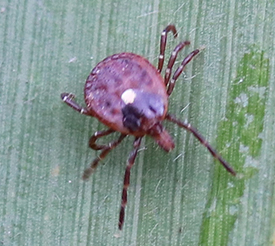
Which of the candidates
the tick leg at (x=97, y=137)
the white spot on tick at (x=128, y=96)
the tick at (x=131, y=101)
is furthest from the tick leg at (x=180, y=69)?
the tick leg at (x=97, y=137)

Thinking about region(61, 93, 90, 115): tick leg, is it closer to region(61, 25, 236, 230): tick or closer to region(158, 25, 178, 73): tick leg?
region(61, 25, 236, 230): tick

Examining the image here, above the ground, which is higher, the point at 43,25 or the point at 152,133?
the point at 43,25

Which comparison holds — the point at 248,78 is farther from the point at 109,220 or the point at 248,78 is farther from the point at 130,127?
the point at 109,220

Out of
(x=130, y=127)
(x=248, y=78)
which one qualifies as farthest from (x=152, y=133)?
(x=248, y=78)

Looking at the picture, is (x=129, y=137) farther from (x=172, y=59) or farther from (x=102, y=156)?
(x=172, y=59)

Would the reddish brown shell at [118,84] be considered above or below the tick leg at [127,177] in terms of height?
above

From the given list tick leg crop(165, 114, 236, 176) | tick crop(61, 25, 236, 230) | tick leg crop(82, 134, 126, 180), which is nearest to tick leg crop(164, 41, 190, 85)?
tick crop(61, 25, 236, 230)

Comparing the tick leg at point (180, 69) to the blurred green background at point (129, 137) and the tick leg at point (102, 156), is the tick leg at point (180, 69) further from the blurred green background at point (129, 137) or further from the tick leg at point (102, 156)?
the tick leg at point (102, 156)
